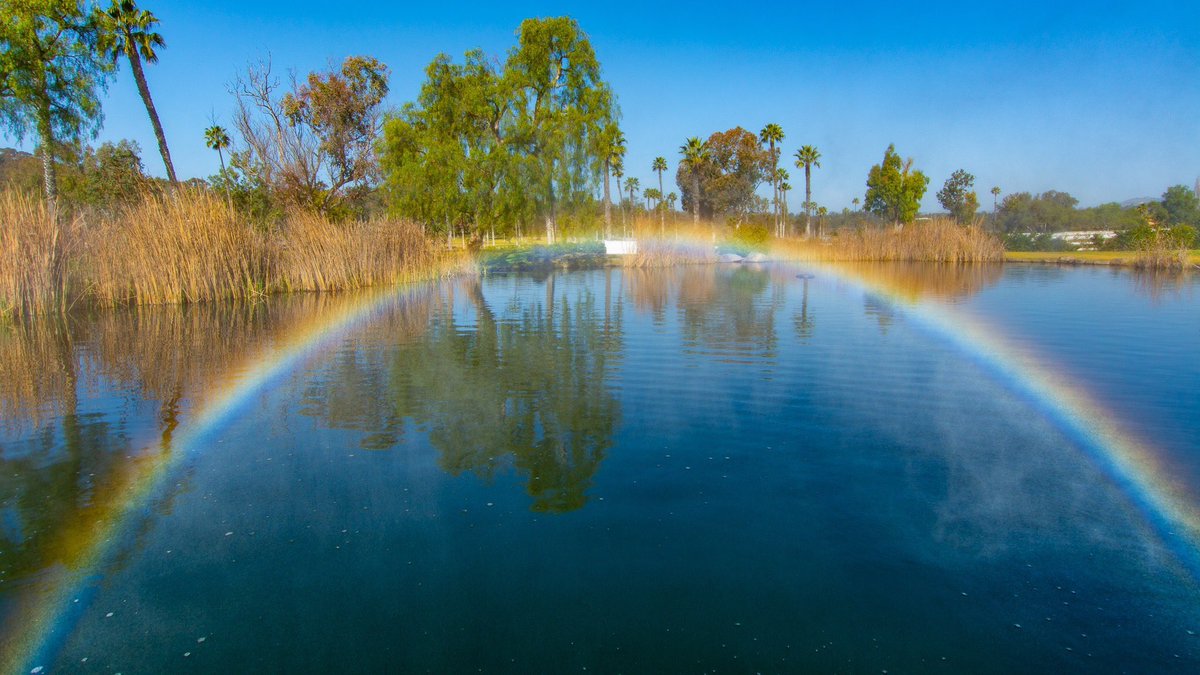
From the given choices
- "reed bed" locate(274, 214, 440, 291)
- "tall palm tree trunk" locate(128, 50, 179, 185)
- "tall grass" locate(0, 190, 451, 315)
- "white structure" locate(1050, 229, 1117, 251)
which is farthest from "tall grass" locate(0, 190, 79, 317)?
"white structure" locate(1050, 229, 1117, 251)

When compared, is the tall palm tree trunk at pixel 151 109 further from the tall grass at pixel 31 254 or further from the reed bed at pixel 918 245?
the reed bed at pixel 918 245

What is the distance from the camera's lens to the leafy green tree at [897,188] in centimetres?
6769

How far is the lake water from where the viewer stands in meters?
3.83

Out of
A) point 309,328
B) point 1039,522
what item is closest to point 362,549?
point 1039,522

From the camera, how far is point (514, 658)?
3.69 metres

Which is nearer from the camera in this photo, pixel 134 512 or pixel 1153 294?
pixel 134 512

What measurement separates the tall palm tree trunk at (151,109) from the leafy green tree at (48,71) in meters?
1.85

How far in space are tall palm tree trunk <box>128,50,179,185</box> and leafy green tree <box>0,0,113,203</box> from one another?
1851 mm

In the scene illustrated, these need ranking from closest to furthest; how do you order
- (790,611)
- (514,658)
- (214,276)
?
(514,658) → (790,611) → (214,276)

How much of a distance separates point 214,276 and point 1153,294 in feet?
93.2

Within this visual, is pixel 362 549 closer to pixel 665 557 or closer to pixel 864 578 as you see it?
pixel 665 557

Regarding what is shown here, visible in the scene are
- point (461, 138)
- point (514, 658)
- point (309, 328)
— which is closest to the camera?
point (514, 658)

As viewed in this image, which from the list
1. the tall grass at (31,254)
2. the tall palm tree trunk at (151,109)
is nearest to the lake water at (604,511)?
the tall grass at (31,254)

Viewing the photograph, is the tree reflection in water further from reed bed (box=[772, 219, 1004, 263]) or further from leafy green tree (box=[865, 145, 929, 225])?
leafy green tree (box=[865, 145, 929, 225])
